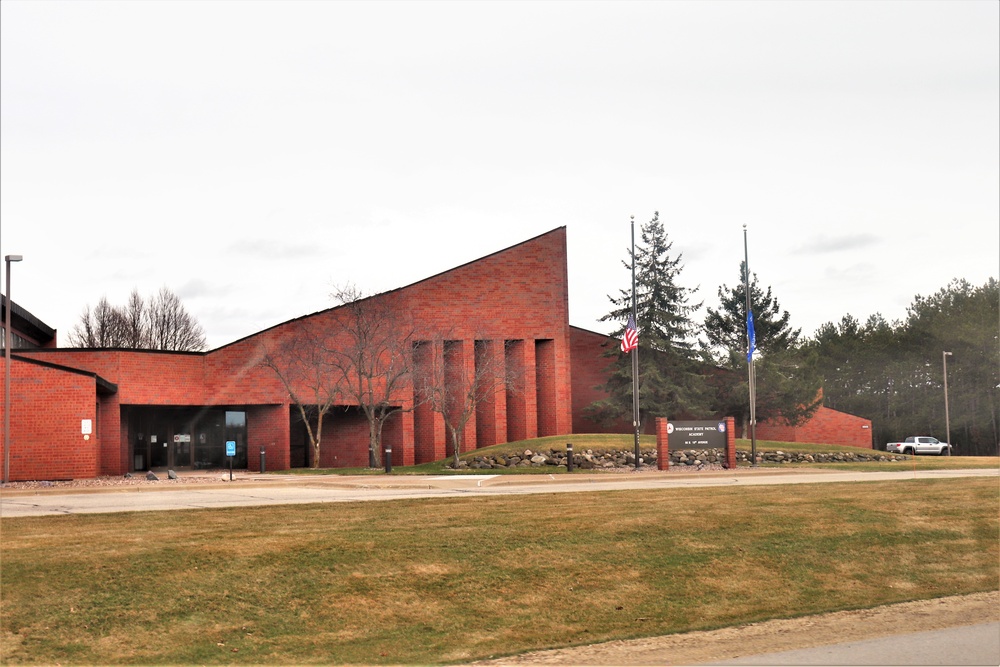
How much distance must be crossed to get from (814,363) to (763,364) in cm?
746

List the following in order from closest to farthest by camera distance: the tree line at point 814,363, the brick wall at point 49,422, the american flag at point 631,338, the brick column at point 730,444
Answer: the brick wall at point 49,422 < the brick column at point 730,444 < the american flag at point 631,338 < the tree line at point 814,363

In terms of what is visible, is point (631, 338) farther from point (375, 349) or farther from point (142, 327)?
point (142, 327)

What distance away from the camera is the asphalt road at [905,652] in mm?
9086

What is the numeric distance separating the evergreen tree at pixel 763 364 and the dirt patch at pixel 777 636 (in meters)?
49.3

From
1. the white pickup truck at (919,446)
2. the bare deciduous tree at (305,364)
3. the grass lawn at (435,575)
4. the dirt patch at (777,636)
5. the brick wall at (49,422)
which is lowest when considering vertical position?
the white pickup truck at (919,446)

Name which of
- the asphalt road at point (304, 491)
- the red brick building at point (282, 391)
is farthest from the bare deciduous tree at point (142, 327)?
the asphalt road at point (304, 491)

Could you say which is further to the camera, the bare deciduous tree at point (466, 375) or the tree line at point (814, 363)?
the tree line at point (814, 363)

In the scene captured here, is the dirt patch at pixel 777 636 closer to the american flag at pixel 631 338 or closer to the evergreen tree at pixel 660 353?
the american flag at pixel 631 338

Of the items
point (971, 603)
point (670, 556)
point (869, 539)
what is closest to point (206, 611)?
point (670, 556)

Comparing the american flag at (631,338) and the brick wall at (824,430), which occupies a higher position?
the american flag at (631,338)

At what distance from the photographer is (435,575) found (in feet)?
37.8

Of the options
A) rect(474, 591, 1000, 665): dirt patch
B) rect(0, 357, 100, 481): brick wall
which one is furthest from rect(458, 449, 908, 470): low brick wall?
rect(474, 591, 1000, 665): dirt patch

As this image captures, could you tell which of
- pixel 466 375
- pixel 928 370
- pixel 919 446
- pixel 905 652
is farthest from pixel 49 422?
pixel 928 370

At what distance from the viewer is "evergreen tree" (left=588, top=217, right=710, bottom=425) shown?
58.3 meters
